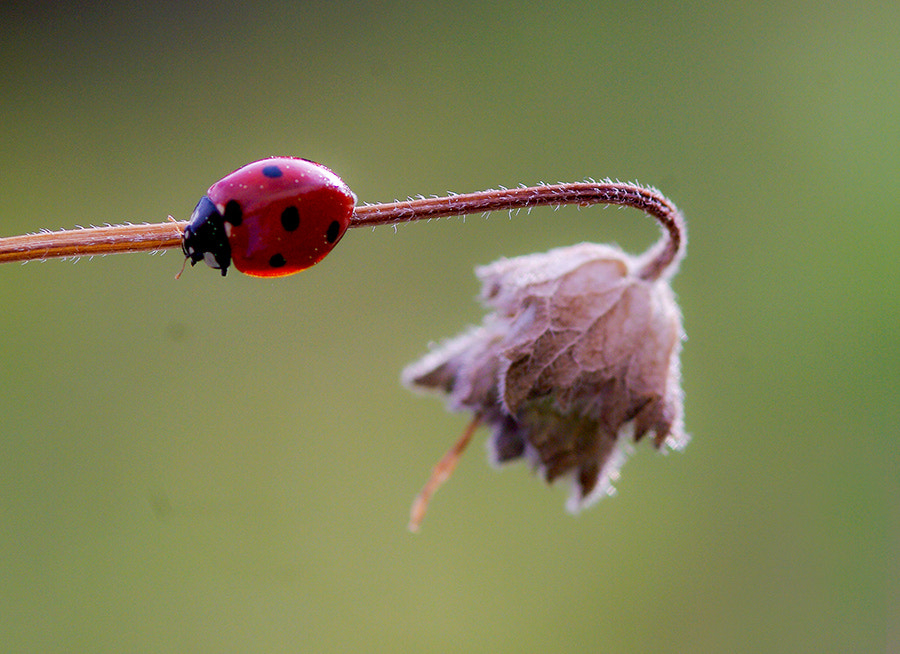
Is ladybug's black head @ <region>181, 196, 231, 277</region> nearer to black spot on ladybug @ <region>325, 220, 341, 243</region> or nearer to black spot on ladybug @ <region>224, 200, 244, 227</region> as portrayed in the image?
black spot on ladybug @ <region>224, 200, 244, 227</region>

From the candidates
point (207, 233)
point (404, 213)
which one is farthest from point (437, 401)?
point (404, 213)

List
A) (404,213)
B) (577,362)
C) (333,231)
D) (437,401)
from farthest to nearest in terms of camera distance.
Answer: (437,401), (577,362), (333,231), (404,213)

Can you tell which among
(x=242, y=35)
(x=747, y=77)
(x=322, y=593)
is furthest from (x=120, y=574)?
(x=747, y=77)

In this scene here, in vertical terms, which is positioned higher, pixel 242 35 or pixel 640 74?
pixel 242 35

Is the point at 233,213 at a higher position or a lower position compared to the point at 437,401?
lower

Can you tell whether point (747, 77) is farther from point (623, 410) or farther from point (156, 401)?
point (623, 410)

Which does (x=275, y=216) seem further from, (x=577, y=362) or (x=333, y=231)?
(x=577, y=362)

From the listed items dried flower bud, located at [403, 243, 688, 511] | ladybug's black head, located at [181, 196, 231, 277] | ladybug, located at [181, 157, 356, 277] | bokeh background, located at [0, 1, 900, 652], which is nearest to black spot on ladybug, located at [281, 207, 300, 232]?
ladybug, located at [181, 157, 356, 277]
